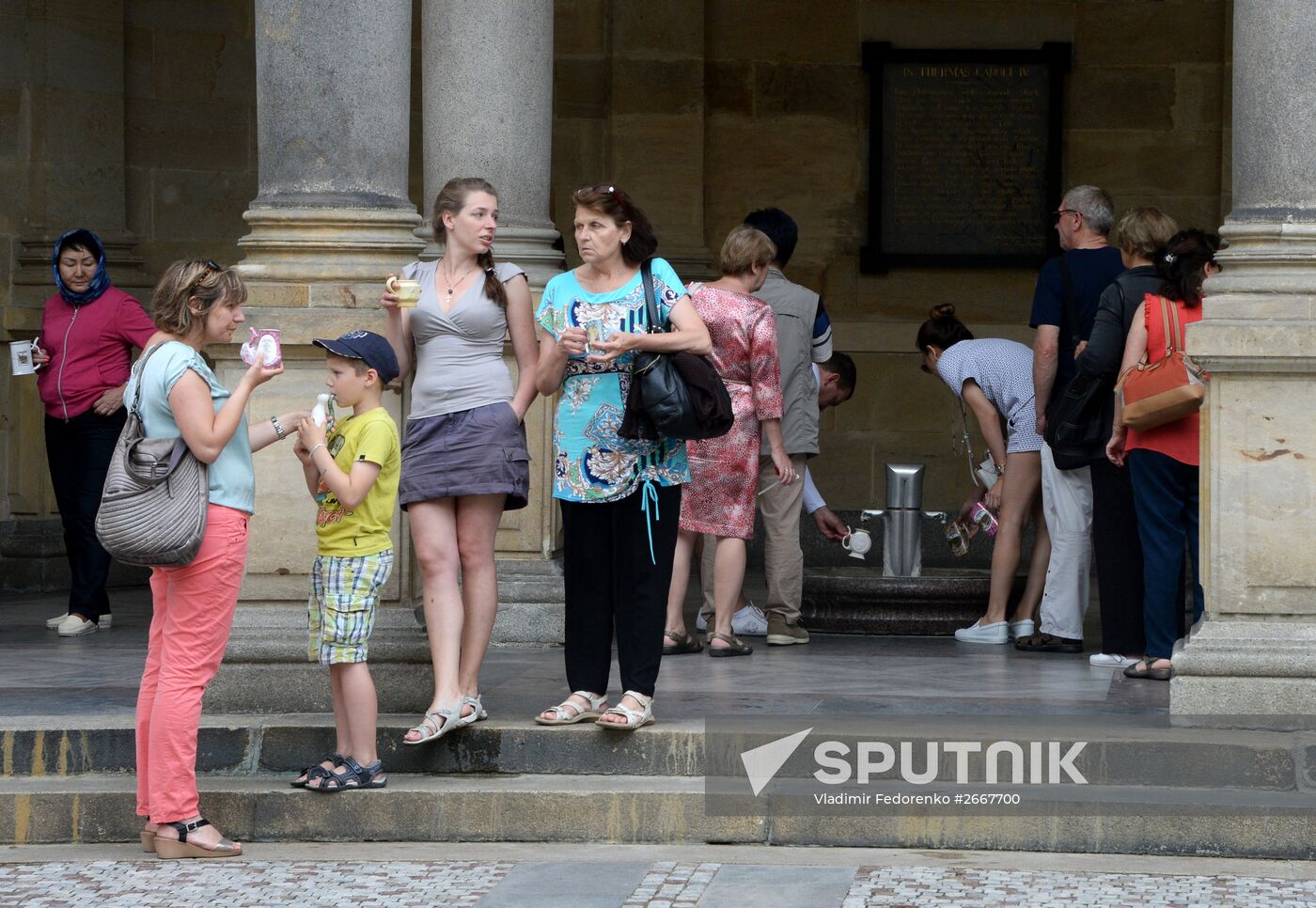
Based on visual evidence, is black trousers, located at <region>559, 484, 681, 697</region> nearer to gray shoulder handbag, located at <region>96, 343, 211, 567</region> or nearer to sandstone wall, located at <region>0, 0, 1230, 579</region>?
gray shoulder handbag, located at <region>96, 343, 211, 567</region>

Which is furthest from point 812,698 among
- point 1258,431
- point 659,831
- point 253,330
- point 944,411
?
point 944,411

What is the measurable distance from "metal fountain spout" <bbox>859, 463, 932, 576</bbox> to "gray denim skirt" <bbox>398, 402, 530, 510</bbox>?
11.0ft

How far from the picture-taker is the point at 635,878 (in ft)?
18.9

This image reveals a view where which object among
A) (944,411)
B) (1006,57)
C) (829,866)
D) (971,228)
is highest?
(1006,57)

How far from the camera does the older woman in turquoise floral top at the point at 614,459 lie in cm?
645

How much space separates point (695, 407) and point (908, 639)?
10.0ft

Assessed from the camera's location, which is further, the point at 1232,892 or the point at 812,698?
the point at 812,698

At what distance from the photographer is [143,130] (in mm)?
11820

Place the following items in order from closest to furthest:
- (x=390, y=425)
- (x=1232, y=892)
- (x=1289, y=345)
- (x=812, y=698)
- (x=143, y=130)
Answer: (x=1232, y=892) < (x=390, y=425) < (x=1289, y=345) < (x=812, y=698) < (x=143, y=130)

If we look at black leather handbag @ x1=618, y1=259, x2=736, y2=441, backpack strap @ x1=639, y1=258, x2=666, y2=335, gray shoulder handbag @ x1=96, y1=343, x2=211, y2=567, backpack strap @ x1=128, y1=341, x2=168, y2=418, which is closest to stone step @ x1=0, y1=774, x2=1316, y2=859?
gray shoulder handbag @ x1=96, y1=343, x2=211, y2=567

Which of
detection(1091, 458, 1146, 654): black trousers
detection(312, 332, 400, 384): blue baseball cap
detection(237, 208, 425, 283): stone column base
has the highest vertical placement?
detection(237, 208, 425, 283): stone column base

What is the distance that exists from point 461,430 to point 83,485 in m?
3.72

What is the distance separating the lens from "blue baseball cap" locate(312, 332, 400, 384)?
20.5ft

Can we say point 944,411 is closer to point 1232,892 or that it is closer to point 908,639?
point 908,639
